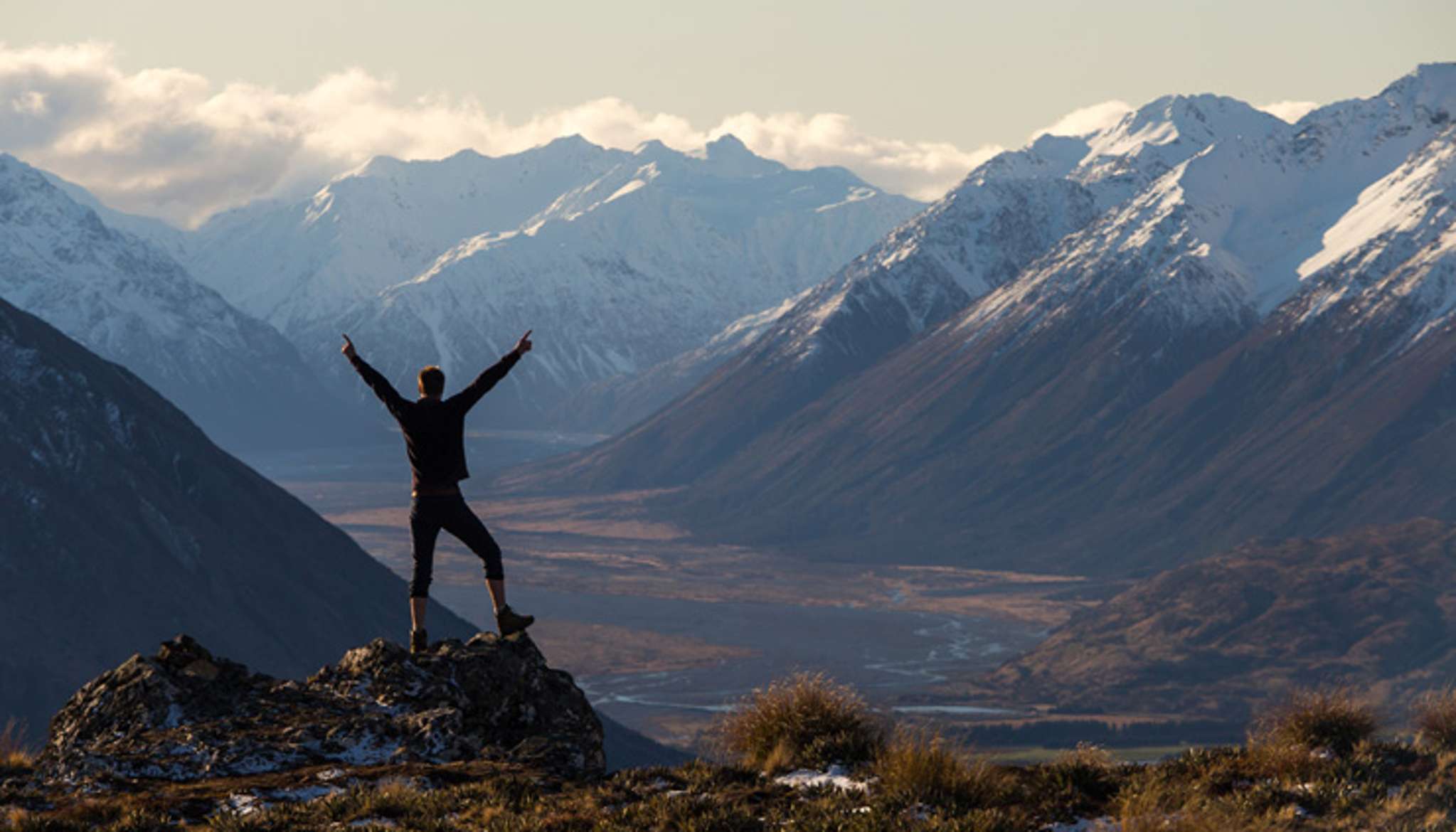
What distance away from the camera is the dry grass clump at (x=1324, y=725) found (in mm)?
20703

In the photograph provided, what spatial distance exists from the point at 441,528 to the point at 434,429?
4.05ft

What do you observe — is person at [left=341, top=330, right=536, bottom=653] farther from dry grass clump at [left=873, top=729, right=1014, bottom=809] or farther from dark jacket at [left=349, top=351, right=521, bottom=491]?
dry grass clump at [left=873, top=729, right=1014, bottom=809]

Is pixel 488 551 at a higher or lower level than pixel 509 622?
higher

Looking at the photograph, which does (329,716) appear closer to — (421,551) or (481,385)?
(421,551)

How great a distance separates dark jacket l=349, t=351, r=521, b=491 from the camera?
73.0ft

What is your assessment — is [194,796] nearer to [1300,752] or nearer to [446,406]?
[446,406]

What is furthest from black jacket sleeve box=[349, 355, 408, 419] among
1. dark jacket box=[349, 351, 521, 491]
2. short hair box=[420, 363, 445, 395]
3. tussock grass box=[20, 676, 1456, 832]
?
tussock grass box=[20, 676, 1456, 832]

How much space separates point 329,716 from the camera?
21.0 meters

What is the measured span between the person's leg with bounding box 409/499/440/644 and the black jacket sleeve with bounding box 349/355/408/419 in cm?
120

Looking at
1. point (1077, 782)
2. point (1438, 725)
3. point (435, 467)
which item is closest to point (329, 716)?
point (435, 467)

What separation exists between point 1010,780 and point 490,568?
7.48 metres

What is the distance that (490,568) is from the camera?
22812 mm

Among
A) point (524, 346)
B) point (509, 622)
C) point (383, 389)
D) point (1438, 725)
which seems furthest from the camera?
point (509, 622)

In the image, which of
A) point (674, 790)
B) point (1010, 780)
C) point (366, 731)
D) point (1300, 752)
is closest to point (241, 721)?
point (366, 731)
